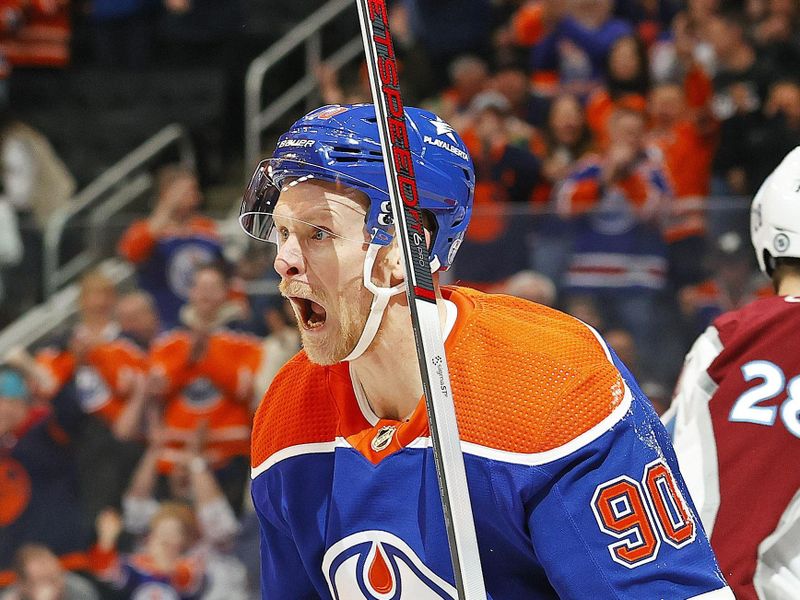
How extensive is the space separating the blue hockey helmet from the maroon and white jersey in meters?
0.72

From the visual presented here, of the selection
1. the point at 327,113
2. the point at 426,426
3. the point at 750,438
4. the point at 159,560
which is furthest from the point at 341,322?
the point at 159,560

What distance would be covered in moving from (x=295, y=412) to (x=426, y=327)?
0.49 metres

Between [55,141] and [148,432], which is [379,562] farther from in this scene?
[55,141]

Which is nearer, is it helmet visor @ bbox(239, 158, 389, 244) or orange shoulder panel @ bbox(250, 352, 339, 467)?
helmet visor @ bbox(239, 158, 389, 244)

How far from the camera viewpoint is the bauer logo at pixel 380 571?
1958 mm

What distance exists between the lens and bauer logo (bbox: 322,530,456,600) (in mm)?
1958

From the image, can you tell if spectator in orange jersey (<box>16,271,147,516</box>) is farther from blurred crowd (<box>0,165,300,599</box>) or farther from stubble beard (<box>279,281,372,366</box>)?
stubble beard (<box>279,281,372,366</box>)

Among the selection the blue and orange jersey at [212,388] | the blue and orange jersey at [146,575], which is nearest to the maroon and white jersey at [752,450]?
the blue and orange jersey at [212,388]

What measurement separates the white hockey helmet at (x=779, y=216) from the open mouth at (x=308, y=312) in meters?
1.07

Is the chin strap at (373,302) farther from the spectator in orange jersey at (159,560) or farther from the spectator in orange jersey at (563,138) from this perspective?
the spectator in orange jersey at (563,138)

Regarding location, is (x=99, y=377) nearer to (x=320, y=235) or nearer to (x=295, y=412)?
(x=295, y=412)

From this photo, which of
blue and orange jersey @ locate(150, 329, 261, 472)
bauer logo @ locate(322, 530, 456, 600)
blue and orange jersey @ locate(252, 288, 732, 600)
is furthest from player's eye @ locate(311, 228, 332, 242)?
blue and orange jersey @ locate(150, 329, 261, 472)

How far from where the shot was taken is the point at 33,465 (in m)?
5.86

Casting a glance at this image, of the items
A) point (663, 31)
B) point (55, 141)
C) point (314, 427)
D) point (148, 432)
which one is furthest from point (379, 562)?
point (55, 141)
